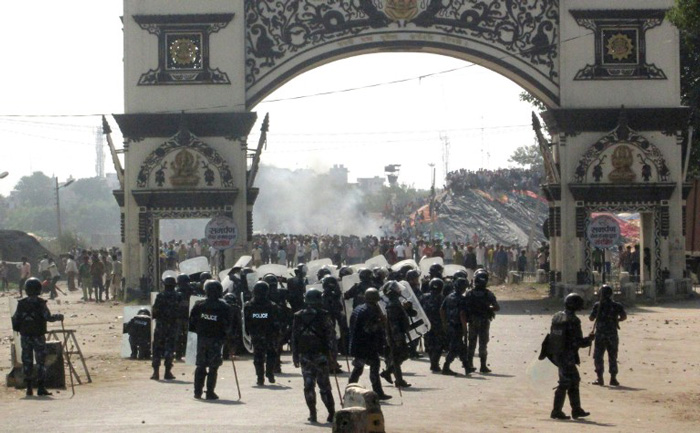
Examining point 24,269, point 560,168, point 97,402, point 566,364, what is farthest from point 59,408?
point 24,269

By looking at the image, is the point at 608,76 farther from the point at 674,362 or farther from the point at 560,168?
the point at 674,362

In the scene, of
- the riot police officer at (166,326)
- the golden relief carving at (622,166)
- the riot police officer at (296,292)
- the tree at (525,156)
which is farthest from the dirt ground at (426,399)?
the tree at (525,156)

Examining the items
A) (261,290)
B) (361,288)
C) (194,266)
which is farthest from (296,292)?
(194,266)

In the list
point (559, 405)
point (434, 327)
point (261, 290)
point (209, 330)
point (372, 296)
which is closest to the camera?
point (559, 405)

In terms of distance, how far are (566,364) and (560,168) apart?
22439 mm

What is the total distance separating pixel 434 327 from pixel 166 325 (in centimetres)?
425

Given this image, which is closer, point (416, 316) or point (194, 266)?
point (416, 316)

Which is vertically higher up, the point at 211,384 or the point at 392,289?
the point at 392,289

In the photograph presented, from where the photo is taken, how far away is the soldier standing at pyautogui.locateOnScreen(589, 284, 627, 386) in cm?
2075

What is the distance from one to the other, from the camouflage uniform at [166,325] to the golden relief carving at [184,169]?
16.3 metres

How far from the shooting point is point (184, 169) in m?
38.9

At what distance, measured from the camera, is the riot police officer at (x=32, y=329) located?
19984 millimetres

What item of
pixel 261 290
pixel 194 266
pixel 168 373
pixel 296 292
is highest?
pixel 194 266

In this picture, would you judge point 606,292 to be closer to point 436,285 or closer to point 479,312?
point 479,312
